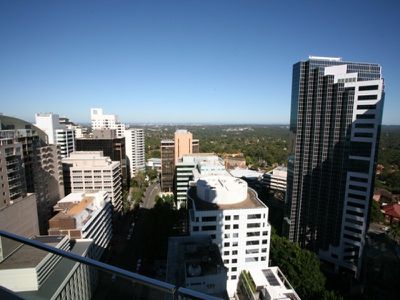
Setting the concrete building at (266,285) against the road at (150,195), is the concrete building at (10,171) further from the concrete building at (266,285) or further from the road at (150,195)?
the concrete building at (266,285)

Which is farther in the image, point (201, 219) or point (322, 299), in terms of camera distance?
point (201, 219)

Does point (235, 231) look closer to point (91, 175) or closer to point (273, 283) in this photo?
point (273, 283)

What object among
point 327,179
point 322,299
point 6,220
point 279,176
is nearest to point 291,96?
point 327,179

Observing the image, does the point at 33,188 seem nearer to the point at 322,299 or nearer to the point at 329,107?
the point at 322,299

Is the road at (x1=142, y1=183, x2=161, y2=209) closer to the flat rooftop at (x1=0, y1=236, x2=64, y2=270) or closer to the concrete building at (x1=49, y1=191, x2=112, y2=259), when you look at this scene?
the concrete building at (x1=49, y1=191, x2=112, y2=259)

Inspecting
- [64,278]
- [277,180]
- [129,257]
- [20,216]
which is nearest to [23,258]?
[64,278]
